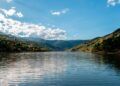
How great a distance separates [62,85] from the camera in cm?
7600

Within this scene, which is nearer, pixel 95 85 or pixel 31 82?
pixel 95 85

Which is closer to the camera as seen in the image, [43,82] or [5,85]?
[5,85]

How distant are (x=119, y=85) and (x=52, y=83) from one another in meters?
17.0

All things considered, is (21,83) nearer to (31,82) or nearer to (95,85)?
(31,82)

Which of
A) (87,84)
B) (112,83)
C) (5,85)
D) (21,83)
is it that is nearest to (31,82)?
(21,83)

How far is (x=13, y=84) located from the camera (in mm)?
78375

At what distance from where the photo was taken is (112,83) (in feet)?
264

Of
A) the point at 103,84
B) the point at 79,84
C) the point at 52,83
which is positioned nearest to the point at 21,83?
the point at 52,83

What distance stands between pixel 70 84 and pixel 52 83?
467 cm

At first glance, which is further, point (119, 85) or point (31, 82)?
point (31, 82)

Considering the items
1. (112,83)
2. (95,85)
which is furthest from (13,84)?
(112,83)

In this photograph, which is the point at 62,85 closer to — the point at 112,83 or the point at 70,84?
the point at 70,84

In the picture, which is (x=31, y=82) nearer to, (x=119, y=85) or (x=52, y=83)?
(x=52, y=83)

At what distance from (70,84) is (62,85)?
12.0 ft
